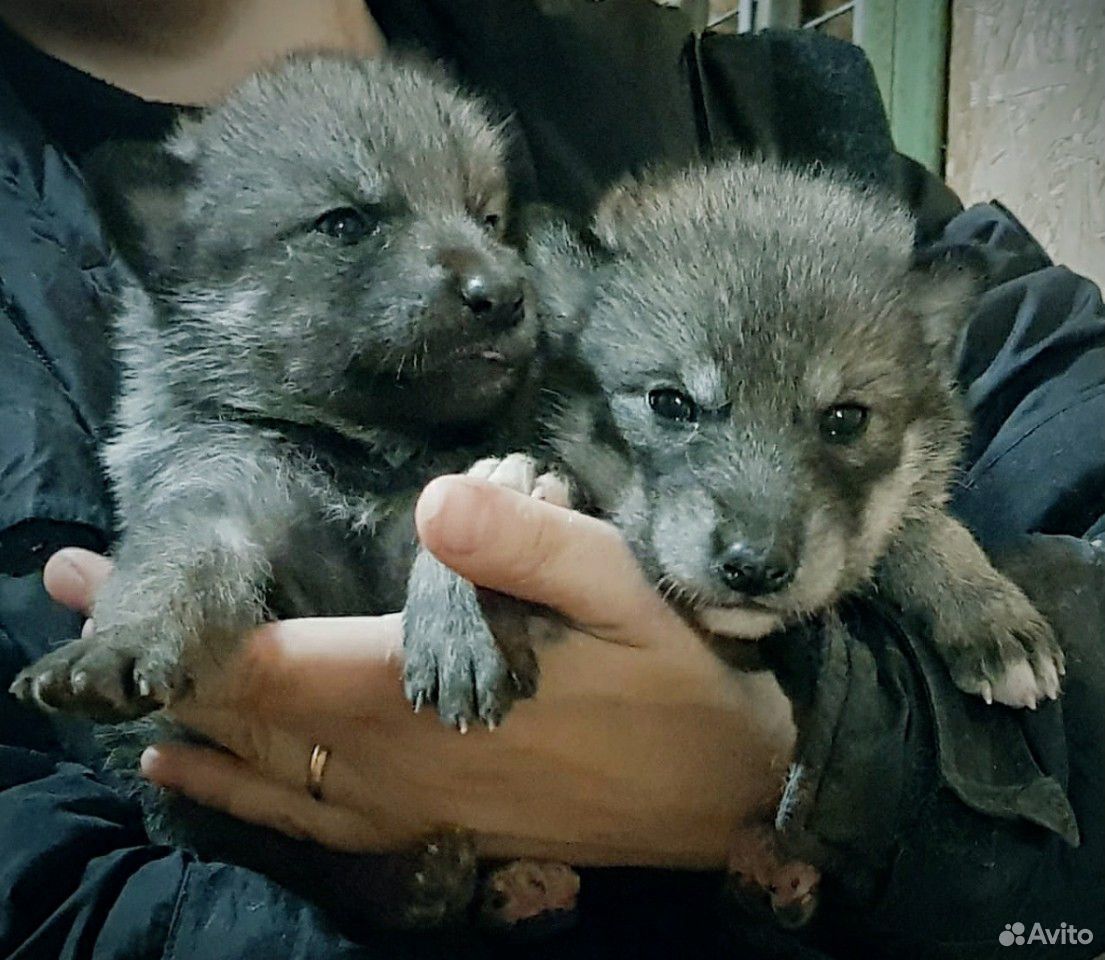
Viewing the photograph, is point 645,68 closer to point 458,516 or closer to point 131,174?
point 131,174

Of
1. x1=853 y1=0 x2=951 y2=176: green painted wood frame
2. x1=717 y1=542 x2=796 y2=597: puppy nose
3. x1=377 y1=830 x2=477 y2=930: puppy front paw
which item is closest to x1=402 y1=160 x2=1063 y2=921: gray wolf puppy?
x1=717 y1=542 x2=796 y2=597: puppy nose

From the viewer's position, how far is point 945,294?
1.34 m

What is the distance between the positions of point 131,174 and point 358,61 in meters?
0.31

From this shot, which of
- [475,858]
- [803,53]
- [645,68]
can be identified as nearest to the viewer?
[475,858]

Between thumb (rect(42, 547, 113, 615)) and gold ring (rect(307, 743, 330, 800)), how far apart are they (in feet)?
0.87

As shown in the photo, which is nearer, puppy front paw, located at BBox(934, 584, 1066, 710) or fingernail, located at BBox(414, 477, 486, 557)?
fingernail, located at BBox(414, 477, 486, 557)

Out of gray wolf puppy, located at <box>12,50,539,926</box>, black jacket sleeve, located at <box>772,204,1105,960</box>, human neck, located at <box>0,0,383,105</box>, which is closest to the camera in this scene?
black jacket sleeve, located at <box>772,204,1105,960</box>

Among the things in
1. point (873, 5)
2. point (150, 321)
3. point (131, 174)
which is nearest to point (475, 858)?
point (150, 321)

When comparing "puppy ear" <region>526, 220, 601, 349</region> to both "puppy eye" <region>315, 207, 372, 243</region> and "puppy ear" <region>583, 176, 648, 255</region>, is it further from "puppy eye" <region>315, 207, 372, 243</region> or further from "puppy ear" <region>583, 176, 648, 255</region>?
"puppy eye" <region>315, 207, 372, 243</region>

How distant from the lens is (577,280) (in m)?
1.34

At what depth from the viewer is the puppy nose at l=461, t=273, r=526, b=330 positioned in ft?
3.93

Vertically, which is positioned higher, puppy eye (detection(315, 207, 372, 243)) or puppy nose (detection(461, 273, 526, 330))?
puppy eye (detection(315, 207, 372, 243))

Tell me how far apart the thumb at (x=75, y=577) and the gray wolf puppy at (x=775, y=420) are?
1.50 feet

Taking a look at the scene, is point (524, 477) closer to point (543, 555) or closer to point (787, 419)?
point (543, 555)
